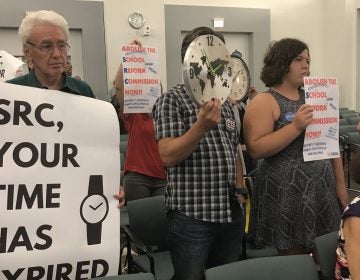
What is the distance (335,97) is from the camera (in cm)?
225

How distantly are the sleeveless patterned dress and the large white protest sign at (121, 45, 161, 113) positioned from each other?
1143 mm

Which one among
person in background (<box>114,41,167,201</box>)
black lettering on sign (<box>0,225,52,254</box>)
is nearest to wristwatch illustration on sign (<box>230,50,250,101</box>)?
person in background (<box>114,41,167,201</box>)

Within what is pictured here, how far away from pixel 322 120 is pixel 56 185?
1.39 meters

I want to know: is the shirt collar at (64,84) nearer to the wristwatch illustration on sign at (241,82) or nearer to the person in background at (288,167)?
the person in background at (288,167)

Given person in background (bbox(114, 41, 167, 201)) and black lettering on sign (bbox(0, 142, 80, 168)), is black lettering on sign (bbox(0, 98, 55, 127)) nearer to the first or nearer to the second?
black lettering on sign (bbox(0, 142, 80, 168))

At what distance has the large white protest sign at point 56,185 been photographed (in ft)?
4.84

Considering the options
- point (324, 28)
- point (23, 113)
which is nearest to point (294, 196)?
point (23, 113)

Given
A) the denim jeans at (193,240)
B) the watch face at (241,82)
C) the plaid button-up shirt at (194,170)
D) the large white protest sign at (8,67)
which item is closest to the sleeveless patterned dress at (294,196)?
the denim jeans at (193,240)

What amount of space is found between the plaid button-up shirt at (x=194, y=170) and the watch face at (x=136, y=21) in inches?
243

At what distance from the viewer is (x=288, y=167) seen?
6.86ft

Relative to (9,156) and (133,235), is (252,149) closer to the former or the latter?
(133,235)

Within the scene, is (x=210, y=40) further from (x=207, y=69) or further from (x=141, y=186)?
(x=141, y=186)

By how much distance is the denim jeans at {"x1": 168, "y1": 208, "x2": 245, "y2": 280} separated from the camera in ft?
5.61

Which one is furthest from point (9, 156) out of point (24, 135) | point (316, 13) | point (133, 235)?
point (316, 13)
